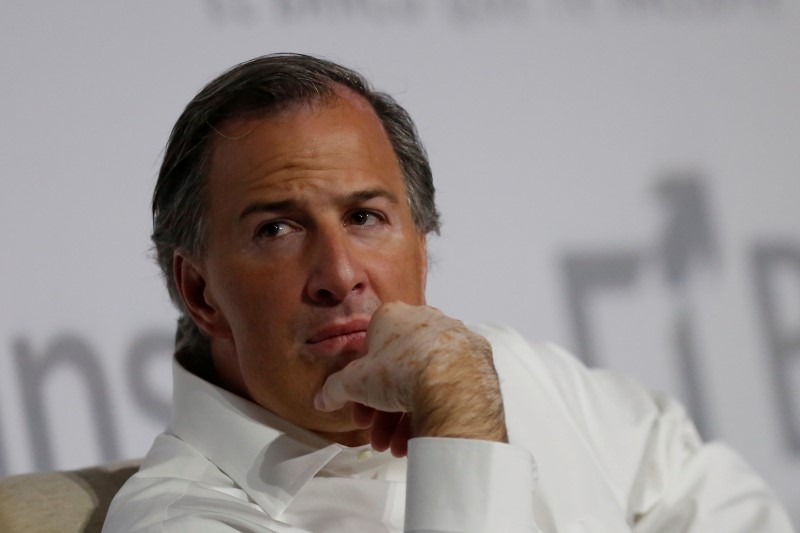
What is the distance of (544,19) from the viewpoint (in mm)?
3102

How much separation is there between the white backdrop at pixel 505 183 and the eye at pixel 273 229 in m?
0.76

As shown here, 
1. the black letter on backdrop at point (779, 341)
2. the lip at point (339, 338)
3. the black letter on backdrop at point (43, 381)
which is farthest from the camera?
the black letter on backdrop at point (779, 341)

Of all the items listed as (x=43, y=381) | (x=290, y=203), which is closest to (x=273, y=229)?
(x=290, y=203)

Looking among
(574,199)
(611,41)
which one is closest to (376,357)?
(574,199)

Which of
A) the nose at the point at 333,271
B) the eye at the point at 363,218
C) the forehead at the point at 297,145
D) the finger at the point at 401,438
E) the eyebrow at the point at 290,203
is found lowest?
the finger at the point at 401,438

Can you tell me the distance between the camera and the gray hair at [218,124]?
178cm

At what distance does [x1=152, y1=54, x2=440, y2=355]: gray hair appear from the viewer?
1779 mm

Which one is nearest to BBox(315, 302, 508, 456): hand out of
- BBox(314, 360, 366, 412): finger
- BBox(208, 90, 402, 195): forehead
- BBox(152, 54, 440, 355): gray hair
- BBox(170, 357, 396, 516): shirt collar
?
BBox(314, 360, 366, 412): finger

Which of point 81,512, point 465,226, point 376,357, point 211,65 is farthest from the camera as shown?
point 465,226

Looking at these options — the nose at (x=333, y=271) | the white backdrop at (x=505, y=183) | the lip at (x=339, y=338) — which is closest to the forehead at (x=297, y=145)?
the nose at (x=333, y=271)

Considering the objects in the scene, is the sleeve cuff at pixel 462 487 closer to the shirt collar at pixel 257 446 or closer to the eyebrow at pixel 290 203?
the shirt collar at pixel 257 446

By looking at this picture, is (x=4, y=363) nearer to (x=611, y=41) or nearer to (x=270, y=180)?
(x=270, y=180)

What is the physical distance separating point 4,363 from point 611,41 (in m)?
1.83

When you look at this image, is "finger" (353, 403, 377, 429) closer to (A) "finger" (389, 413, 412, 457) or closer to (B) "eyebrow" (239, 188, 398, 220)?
Result: (A) "finger" (389, 413, 412, 457)
